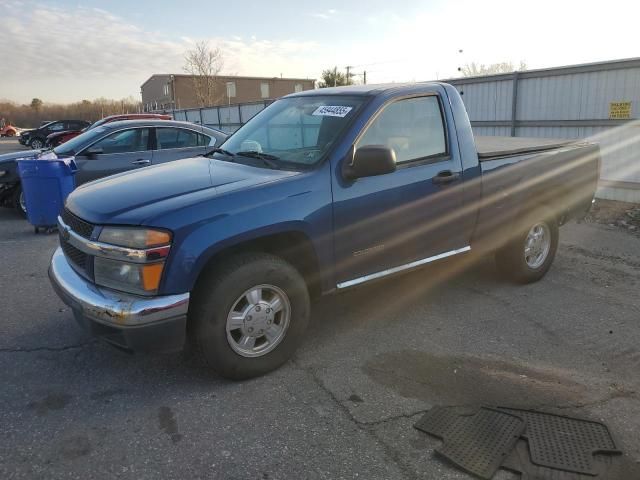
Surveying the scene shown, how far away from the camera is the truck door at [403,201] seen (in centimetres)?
370

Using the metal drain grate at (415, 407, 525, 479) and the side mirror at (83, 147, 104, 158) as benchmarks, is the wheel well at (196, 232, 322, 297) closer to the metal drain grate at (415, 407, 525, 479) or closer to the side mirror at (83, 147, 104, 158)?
the metal drain grate at (415, 407, 525, 479)

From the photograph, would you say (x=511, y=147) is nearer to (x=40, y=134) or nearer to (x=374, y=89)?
(x=374, y=89)

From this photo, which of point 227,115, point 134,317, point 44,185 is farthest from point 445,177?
point 227,115

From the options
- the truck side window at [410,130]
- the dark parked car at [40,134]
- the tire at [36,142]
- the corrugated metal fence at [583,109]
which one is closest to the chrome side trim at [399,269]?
the truck side window at [410,130]

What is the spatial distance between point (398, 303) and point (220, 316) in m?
2.13

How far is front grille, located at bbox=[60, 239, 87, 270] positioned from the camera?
334 centimetres

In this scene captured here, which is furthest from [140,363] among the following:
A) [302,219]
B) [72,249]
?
[302,219]

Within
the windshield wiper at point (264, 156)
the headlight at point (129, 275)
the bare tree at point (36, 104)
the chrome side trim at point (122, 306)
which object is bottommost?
the chrome side trim at point (122, 306)

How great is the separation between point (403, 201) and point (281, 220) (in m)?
1.06

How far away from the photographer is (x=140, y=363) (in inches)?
147

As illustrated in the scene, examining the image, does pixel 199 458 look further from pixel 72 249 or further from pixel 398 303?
pixel 398 303

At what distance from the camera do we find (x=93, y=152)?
827 centimetres

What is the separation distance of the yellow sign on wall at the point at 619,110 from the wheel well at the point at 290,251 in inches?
305

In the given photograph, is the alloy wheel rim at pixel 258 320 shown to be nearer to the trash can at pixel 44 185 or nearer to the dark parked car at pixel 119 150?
the trash can at pixel 44 185
